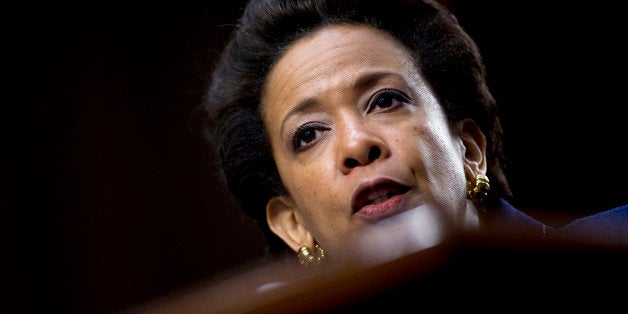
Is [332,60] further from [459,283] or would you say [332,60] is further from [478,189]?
[459,283]

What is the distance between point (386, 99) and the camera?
4.58 ft

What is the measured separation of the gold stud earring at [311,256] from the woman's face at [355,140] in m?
0.02

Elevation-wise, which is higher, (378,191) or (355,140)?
(355,140)

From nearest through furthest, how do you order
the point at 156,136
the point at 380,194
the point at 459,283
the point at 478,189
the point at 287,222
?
1. the point at 459,283
2. the point at 380,194
3. the point at 478,189
4. the point at 287,222
5. the point at 156,136

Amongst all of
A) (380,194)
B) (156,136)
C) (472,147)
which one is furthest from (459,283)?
(156,136)

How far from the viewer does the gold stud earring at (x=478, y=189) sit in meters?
1.39

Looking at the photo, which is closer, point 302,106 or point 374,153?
point 374,153

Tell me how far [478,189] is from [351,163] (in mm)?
269

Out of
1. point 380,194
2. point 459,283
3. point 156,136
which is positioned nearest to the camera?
point 459,283

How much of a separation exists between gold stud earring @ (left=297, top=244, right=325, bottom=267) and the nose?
242 mm

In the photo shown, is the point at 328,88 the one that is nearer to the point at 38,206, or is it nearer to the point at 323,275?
the point at 323,275

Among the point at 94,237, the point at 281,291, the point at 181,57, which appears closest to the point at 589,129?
the point at 181,57

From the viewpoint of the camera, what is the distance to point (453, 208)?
51.8 inches

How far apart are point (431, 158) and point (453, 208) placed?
10 cm
